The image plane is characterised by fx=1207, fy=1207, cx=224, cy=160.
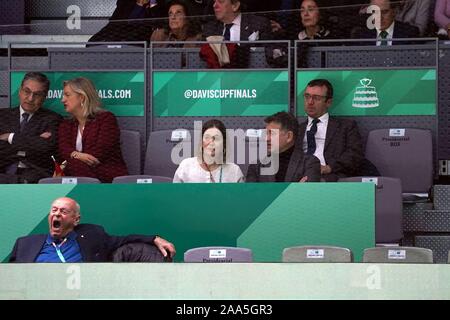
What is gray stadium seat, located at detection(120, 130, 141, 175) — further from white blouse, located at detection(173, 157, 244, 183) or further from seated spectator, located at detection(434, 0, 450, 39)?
seated spectator, located at detection(434, 0, 450, 39)

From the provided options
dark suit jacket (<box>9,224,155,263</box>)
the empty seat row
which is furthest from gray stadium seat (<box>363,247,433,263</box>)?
dark suit jacket (<box>9,224,155,263</box>)

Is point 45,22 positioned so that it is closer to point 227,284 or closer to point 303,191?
point 303,191

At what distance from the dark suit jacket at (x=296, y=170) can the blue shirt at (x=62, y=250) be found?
3.85ft

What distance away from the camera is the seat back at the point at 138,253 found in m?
6.00

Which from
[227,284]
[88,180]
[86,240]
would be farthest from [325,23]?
[227,284]

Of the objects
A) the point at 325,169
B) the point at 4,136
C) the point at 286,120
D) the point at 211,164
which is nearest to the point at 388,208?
the point at 325,169

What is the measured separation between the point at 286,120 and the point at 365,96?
0.78 meters

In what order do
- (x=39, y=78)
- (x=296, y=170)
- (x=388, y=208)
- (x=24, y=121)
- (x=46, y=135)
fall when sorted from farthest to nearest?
(x=39, y=78)
(x=24, y=121)
(x=46, y=135)
(x=388, y=208)
(x=296, y=170)

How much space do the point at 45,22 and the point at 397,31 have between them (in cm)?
241

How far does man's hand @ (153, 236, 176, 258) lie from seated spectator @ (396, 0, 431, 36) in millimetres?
2458

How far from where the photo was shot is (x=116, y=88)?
25.3ft

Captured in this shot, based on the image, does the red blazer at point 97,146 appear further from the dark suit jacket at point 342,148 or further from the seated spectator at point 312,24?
the seated spectator at point 312,24

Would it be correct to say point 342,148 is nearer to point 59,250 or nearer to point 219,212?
point 219,212
